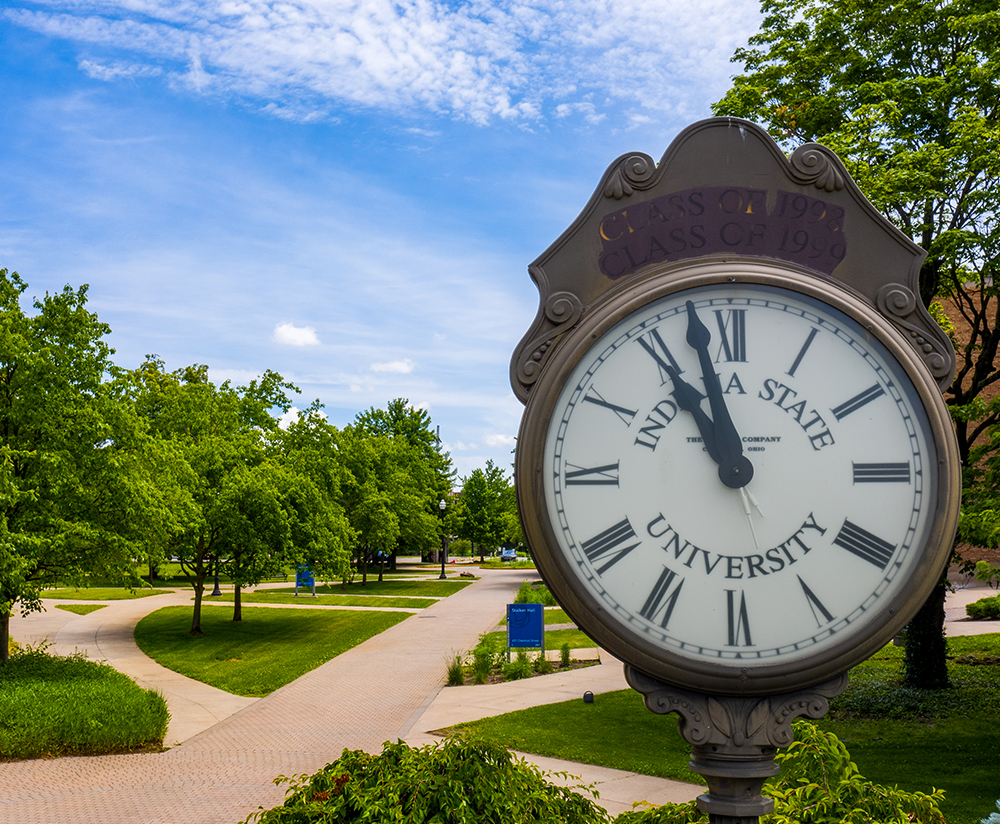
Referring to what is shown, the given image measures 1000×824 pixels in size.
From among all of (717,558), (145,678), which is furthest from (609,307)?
(145,678)

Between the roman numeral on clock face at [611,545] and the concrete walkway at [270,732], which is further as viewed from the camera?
the concrete walkway at [270,732]

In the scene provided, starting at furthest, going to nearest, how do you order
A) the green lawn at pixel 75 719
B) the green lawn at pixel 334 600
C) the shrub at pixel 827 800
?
the green lawn at pixel 334 600, the green lawn at pixel 75 719, the shrub at pixel 827 800

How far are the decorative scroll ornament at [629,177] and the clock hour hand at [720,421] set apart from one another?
0.36 meters

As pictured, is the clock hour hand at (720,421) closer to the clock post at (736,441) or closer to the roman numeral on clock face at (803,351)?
the clock post at (736,441)

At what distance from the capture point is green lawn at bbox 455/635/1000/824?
8031 millimetres

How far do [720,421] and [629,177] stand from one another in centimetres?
71

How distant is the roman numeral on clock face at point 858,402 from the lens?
2.06 metres

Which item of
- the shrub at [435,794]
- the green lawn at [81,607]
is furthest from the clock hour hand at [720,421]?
the green lawn at [81,607]

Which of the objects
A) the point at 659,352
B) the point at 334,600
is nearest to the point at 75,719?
the point at 659,352

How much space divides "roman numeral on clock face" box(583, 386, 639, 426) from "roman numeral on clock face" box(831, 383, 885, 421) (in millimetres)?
518

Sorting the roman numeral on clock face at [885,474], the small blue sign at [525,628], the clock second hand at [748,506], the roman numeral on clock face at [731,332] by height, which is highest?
the roman numeral on clock face at [731,332]

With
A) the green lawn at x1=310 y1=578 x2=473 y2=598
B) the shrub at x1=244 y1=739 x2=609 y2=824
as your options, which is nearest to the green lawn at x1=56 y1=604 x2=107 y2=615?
the green lawn at x1=310 y1=578 x2=473 y2=598

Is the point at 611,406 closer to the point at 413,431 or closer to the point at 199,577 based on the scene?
the point at 199,577

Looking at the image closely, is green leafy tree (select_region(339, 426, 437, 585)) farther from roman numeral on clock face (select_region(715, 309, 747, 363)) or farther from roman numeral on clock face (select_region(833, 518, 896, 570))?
roman numeral on clock face (select_region(833, 518, 896, 570))
